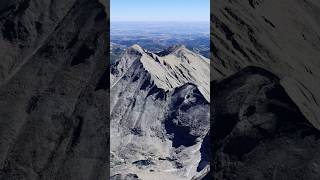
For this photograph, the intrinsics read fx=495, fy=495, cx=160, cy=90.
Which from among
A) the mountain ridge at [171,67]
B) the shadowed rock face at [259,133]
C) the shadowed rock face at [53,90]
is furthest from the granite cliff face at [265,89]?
the mountain ridge at [171,67]

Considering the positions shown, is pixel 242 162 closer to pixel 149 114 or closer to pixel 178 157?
pixel 178 157

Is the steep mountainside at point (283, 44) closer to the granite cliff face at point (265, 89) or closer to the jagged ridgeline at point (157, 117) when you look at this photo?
the granite cliff face at point (265, 89)

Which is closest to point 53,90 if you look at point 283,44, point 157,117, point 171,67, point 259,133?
A: point 259,133

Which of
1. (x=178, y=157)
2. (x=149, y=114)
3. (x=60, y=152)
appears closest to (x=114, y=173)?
(x=178, y=157)

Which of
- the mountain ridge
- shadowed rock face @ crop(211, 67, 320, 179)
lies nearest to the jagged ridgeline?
the mountain ridge

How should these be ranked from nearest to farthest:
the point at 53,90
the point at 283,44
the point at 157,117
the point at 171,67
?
the point at 283,44
the point at 53,90
the point at 157,117
the point at 171,67

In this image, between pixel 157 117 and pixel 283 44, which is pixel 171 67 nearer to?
pixel 157 117
